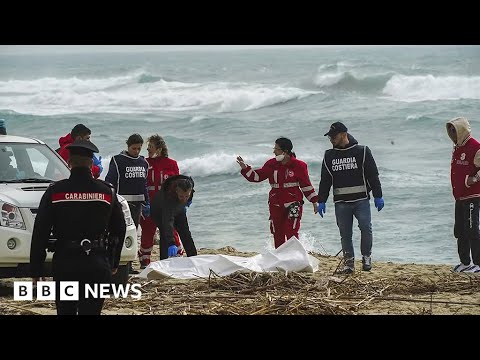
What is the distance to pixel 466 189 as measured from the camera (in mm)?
13086

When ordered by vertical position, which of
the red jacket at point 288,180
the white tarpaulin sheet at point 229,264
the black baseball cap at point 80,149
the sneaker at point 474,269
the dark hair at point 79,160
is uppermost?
the red jacket at point 288,180

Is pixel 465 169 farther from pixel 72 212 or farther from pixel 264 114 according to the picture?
pixel 264 114

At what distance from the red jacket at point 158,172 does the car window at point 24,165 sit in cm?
207

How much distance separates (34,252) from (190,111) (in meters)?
34.5

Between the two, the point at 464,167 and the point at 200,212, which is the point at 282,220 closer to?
the point at 464,167

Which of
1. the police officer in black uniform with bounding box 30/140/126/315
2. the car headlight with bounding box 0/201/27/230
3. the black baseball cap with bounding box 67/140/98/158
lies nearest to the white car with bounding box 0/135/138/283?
the car headlight with bounding box 0/201/27/230

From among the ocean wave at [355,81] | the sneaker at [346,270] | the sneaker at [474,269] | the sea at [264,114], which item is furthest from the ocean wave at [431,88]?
the sneaker at [346,270]

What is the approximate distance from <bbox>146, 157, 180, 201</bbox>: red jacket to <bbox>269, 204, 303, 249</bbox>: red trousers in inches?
54.7

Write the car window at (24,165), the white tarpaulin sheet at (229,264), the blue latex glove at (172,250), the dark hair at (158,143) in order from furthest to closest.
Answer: the dark hair at (158,143), the blue latex glove at (172,250), the white tarpaulin sheet at (229,264), the car window at (24,165)

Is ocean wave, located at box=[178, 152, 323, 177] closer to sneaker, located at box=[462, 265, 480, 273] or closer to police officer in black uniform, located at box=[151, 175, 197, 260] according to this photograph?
police officer in black uniform, located at box=[151, 175, 197, 260]

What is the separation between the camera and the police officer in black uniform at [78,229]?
296 inches

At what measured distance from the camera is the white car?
1038 centimetres

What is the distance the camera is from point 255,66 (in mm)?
50938

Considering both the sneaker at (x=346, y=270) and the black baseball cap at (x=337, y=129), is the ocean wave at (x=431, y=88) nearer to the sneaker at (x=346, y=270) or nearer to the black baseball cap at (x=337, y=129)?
the black baseball cap at (x=337, y=129)
